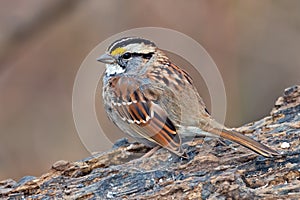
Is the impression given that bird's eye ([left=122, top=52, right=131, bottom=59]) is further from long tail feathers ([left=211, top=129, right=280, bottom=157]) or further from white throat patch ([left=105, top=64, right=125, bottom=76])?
long tail feathers ([left=211, top=129, right=280, bottom=157])

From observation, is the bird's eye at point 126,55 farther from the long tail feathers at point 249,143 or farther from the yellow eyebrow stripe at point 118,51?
the long tail feathers at point 249,143

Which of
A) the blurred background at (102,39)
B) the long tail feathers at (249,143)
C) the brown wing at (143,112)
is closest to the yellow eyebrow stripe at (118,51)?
the brown wing at (143,112)

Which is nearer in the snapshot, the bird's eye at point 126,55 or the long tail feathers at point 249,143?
the long tail feathers at point 249,143

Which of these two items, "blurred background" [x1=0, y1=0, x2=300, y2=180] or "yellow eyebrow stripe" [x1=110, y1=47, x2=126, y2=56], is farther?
"blurred background" [x1=0, y1=0, x2=300, y2=180]

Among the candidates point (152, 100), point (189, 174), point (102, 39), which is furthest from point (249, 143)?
point (102, 39)

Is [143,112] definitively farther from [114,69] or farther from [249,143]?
[249,143]

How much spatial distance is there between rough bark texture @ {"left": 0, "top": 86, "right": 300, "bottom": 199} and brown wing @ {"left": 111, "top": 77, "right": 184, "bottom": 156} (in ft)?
0.48

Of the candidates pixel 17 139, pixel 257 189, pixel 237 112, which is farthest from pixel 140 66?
pixel 17 139

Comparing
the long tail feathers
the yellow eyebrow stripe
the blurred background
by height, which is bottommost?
the long tail feathers

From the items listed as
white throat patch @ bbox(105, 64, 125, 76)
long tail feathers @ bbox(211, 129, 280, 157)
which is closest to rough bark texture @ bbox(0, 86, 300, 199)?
long tail feathers @ bbox(211, 129, 280, 157)

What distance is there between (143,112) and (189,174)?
83 centimetres

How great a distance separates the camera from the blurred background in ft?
32.4

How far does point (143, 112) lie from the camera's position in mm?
6074

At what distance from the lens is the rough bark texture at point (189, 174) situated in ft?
16.9
